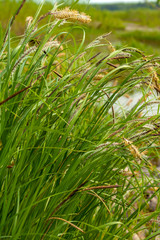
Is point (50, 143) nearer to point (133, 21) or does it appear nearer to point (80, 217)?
point (80, 217)

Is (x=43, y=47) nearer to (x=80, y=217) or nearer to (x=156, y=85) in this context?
(x=156, y=85)

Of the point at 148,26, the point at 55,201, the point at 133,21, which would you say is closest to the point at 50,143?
the point at 55,201

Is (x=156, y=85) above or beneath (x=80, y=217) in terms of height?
above

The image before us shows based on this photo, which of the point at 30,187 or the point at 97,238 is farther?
the point at 97,238

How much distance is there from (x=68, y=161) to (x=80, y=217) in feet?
0.86

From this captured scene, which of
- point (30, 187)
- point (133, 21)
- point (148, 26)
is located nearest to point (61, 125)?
point (30, 187)

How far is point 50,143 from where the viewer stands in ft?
4.09

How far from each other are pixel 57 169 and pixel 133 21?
790 inches

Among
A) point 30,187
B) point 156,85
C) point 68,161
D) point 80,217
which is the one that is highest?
point 156,85

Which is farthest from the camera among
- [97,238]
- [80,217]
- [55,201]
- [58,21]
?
[97,238]

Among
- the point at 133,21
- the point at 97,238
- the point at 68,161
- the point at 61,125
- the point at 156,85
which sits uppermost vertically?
the point at 133,21

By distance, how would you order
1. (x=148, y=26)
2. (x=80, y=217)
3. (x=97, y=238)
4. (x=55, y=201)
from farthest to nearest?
(x=148, y=26), (x=97, y=238), (x=80, y=217), (x=55, y=201)

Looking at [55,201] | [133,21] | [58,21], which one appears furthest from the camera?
[133,21]

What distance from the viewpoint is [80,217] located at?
1.37 m
